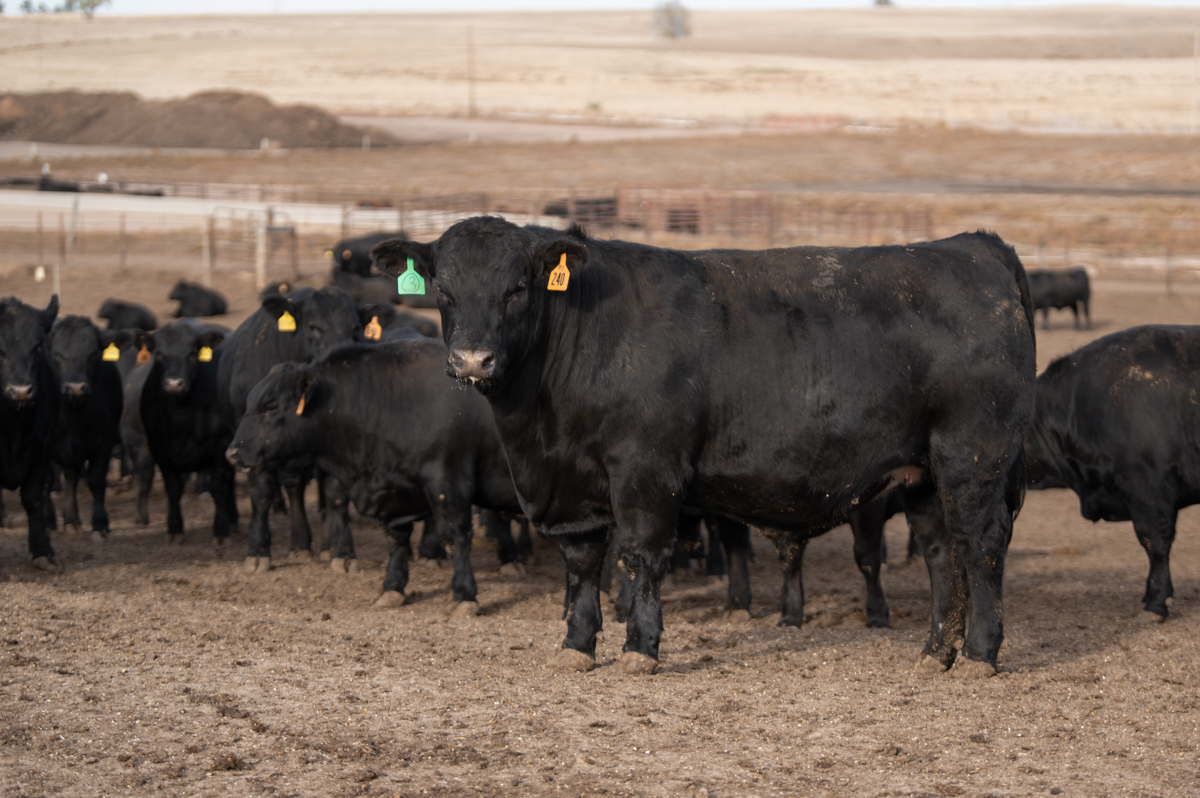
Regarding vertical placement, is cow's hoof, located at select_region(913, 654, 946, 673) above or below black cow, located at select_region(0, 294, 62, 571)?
below

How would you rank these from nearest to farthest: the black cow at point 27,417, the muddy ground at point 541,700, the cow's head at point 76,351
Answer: the muddy ground at point 541,700 < the black cow at point 27,417 < the cow's head at point 76,351

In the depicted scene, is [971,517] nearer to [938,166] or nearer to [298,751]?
[298,751]

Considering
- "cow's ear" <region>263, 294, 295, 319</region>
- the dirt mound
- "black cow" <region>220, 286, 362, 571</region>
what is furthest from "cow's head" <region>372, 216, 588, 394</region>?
the dirt mound

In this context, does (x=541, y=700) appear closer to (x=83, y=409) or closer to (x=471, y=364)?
(x=471, y=364)

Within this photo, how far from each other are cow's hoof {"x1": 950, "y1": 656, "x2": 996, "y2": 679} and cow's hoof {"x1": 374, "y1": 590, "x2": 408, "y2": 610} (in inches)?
154

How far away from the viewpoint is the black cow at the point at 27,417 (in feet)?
29.9

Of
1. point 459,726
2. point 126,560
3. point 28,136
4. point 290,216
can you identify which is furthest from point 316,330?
point 28,136

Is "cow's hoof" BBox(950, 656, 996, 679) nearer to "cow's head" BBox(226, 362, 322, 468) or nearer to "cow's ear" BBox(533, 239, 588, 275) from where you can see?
"cow's ear" BBox(533, 239, 588, 275)

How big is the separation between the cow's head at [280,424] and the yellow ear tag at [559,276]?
3.39 m

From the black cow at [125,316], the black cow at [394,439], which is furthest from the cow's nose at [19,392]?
the black cow at [125,316]

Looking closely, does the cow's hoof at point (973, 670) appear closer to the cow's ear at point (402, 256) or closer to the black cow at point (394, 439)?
the cow's ear at point (402, 256)

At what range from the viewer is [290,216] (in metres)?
34.9

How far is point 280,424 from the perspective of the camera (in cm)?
870

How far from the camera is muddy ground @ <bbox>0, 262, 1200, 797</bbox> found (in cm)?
460
